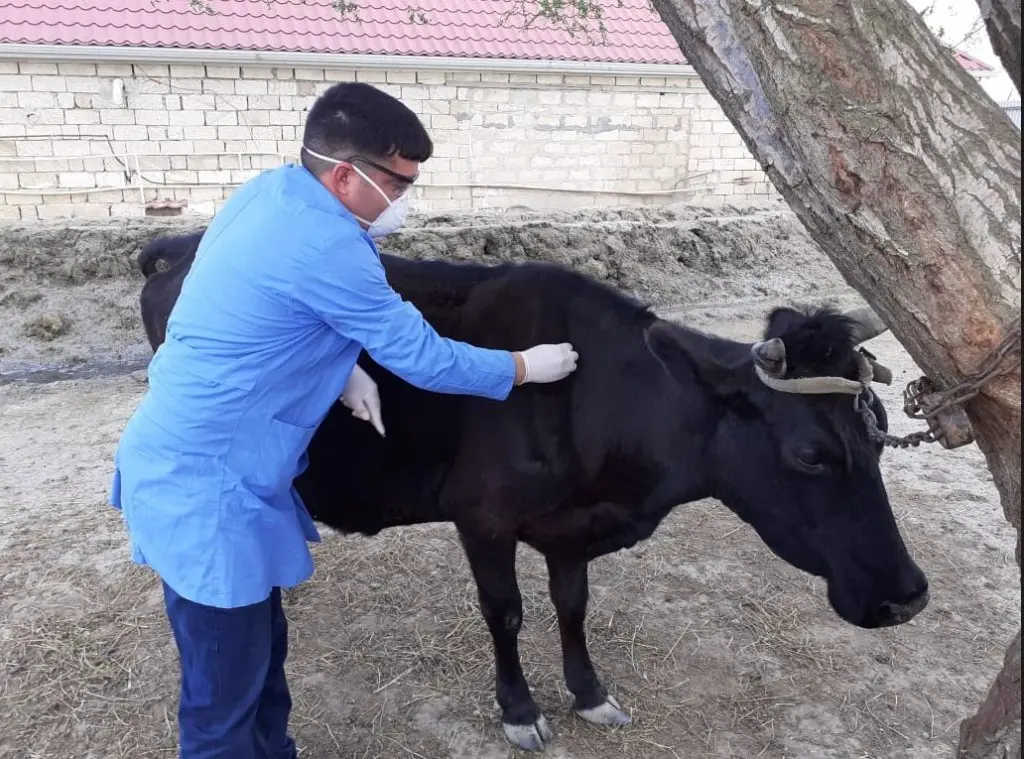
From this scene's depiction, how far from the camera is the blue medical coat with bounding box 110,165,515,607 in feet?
6.87

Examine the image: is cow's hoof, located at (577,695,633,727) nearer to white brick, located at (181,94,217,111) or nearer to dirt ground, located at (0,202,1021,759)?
dirt ground, located at (0,202,1021,759)

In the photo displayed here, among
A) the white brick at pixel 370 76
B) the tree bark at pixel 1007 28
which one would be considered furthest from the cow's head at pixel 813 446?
the white brick at pixel 370 76

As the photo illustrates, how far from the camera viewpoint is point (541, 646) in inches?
149

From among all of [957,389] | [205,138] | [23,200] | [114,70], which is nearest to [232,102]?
[205,138]

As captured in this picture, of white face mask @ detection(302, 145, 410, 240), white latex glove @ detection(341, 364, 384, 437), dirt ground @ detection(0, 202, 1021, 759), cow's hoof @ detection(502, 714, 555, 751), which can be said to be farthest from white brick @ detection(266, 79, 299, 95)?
cow's hoof @ detection(502, 714, 555, 751)

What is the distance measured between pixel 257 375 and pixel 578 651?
6.10 ft

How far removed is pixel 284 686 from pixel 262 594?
81 centimetres

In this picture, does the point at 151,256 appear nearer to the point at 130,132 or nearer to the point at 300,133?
the point at 130,132

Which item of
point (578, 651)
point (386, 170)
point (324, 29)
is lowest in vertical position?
point (578, 651)

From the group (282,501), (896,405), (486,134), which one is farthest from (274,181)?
(486,134)

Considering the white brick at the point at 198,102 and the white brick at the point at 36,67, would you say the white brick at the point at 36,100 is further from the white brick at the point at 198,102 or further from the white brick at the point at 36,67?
the white brick at the point at 198,102

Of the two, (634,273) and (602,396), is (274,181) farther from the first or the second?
(634,273)

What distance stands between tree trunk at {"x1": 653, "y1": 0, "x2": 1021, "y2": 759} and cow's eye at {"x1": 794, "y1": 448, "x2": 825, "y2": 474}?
0.54 m

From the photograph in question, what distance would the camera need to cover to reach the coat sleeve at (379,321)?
209 centimetres
